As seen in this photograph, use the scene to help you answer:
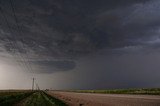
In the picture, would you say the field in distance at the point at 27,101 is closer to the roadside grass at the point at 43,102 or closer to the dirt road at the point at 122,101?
the roadside grass at the point at 43,102

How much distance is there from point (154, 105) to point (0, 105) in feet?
68.5

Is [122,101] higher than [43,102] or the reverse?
higher

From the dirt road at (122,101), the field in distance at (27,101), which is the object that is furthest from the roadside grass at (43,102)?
the dirt road at (122,101)

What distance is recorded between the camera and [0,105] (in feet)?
99.8

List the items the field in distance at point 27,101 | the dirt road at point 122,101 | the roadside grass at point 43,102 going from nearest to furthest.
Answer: the dirt road at point 122,101 < the roadside grass at point 43,102 < the field in distance at point 27,101

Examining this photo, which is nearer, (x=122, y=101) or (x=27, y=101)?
(x=122, y=101)

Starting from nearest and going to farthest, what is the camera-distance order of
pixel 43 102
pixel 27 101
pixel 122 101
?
pixel 122 101, pixel 43 102, pixel 27 101


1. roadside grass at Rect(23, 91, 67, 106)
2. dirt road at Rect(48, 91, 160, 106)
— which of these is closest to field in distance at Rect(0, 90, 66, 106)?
roadside grass at Rect(23, 91, 67, 106)

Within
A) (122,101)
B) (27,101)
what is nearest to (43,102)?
(27,101)

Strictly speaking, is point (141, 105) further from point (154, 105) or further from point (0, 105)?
point (0, 105)

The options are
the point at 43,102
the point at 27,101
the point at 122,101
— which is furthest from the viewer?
the point at 27,101

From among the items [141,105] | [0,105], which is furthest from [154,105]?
[0,105]

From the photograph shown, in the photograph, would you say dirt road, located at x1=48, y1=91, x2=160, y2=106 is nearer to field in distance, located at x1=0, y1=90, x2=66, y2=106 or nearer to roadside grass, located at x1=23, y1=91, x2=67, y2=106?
roadside grass, located at x1=23, y1=91, x2=67, y2=106

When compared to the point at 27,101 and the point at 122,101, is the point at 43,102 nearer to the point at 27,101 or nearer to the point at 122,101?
the point at 27,101
